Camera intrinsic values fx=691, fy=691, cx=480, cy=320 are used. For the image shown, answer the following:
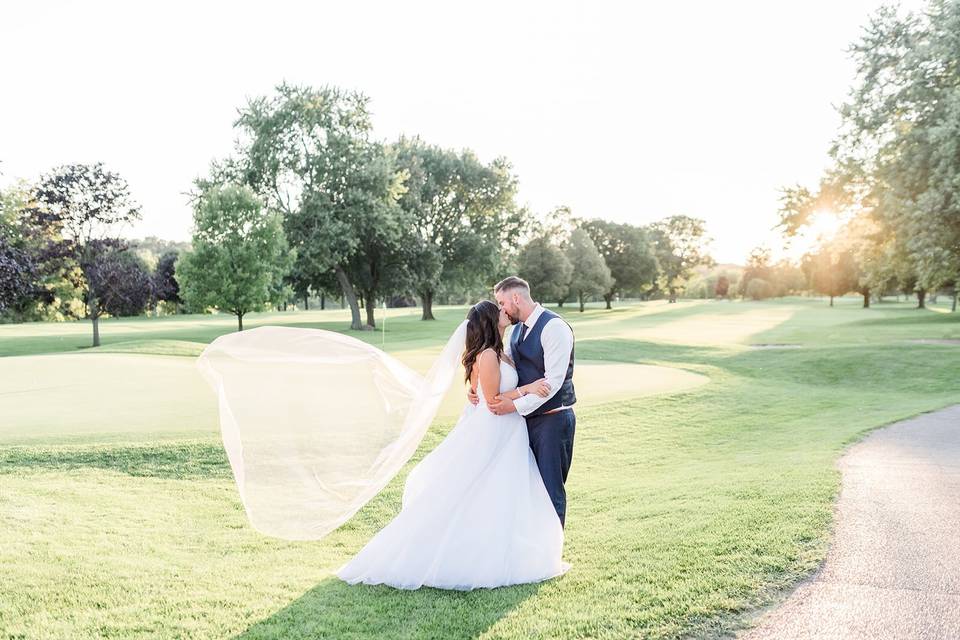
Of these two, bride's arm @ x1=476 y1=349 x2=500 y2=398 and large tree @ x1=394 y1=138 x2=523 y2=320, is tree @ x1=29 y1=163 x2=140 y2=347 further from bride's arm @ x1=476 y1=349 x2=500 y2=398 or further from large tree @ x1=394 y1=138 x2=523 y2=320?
bride's arm @ x1=476 y1=349 x2=500 y2=398

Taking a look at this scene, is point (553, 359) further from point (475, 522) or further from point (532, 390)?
point (475, 522)

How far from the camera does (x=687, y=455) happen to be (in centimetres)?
1180

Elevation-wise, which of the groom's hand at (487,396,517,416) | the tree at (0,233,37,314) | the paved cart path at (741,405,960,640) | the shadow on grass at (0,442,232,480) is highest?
the tree at (0,233,37,314)

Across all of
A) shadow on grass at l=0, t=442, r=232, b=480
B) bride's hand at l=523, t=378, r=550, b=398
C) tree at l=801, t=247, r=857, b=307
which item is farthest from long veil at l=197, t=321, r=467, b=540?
tree at l=801, t=247, r=857, b=307

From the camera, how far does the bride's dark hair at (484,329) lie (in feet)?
18.8

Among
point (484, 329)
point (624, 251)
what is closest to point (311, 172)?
point (484, 329)

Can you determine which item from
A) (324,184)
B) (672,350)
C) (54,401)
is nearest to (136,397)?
(54,401)

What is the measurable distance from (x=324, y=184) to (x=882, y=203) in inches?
1224

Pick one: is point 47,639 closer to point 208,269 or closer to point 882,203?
point 882,203

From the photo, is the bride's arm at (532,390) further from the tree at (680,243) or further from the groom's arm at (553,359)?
the tree at (680,243)

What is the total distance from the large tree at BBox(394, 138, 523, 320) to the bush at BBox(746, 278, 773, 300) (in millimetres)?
87491

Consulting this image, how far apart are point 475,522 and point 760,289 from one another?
442ft

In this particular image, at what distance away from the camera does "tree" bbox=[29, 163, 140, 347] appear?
34844mm

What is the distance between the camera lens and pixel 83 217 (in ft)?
117
